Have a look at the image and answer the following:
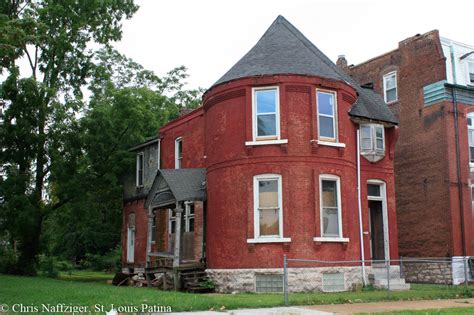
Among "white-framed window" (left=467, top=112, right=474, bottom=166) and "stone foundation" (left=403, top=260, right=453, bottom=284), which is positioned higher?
"white-framed window" (left=467, top=112, right=474, bottom=166)

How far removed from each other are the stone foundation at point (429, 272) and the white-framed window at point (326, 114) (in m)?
8.82

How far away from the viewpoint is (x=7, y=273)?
30.5m

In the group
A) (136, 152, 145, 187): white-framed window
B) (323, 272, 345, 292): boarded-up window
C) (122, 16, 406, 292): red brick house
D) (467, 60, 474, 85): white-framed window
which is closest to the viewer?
(323, 272, 345, 292): boarded-up window

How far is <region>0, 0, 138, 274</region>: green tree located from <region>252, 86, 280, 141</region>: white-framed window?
1349 cm

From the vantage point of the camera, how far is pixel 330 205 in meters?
19.6

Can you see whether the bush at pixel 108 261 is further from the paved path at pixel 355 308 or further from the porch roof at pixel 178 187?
the paved path at pixel 355 308

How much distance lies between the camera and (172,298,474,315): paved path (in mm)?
12695

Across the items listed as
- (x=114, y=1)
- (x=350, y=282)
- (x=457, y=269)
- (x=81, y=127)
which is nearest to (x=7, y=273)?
(x=81, y=127)

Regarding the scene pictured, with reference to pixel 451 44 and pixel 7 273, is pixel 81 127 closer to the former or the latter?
pixel 7 273

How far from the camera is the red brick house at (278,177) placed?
1884cm

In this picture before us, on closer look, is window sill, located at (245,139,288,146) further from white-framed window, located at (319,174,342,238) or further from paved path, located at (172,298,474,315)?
paved path, located at (172,298,474,315)

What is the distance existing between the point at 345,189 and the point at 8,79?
1866 centimetres

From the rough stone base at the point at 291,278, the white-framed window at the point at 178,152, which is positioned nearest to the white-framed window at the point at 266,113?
the rough stone base at the point at 291,278

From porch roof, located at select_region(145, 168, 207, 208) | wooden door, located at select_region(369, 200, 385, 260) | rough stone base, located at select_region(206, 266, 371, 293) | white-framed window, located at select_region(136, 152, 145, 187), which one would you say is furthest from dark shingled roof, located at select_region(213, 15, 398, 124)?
white-framed window, located at select_region(136, 152, 145, 187)
